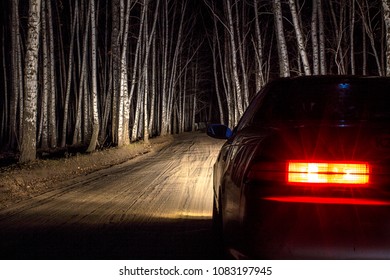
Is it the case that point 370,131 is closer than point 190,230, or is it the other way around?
point 370,131

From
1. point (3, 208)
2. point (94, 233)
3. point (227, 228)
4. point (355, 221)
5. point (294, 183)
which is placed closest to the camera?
point (355, 221)

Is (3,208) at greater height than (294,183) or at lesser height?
lesser

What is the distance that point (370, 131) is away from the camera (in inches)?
129

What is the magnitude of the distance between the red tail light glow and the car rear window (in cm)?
115

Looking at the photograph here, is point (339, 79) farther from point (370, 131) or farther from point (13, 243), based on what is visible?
point (13, 243)

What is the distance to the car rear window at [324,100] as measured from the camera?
449 centimetres

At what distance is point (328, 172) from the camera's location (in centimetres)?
324

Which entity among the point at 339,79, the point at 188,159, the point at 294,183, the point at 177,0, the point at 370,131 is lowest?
the point at 188,159

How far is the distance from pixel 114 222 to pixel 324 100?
360 cm

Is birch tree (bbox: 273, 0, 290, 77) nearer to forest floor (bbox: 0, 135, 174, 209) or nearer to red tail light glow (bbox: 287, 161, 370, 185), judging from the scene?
forest floor (bbox: 0, 135, 174, 209)

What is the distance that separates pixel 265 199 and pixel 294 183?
8.5 inches

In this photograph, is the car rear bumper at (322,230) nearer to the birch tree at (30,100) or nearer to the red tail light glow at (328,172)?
the red tail light glow at (328,172)

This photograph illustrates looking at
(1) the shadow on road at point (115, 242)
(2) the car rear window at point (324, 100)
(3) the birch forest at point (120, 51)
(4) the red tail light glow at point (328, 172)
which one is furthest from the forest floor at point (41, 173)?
(4) the red tail light glow at point (328, 172)
